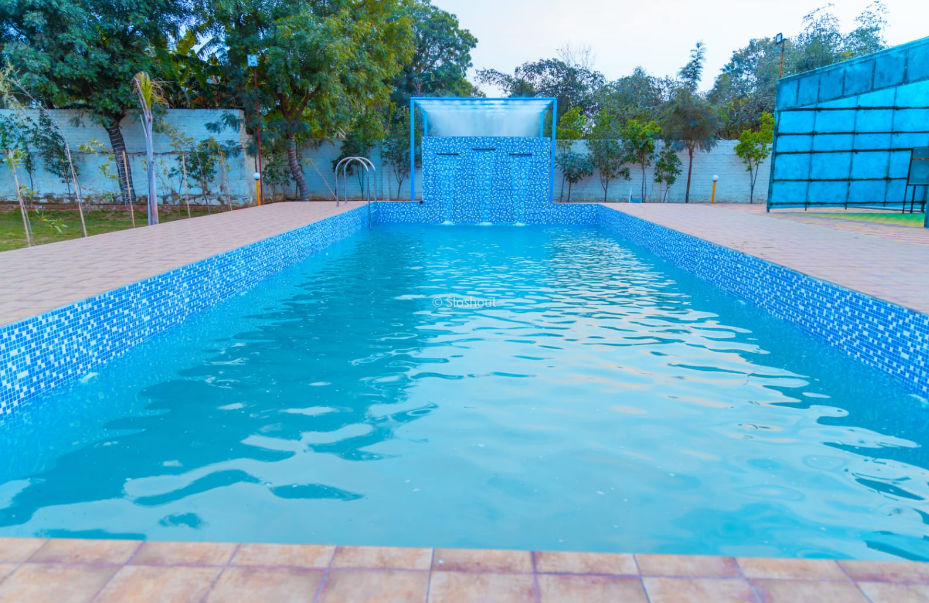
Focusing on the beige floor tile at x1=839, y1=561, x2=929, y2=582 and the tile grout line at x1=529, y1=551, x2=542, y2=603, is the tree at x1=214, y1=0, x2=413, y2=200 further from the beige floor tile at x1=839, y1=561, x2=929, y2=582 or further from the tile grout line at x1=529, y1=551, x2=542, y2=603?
the beige floor tile at x1=839, y1=561, x2=929, y2=582

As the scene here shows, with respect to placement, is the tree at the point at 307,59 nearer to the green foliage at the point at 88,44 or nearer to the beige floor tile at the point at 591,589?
the green foliage at the point at 88,44

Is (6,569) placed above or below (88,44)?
below

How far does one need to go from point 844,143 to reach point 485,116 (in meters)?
7.57

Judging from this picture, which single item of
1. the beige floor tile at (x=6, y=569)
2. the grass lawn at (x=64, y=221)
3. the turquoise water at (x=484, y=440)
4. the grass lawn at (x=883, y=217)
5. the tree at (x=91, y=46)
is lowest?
the turquoise water at (x=484, y=440)

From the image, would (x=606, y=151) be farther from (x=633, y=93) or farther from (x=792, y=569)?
(x=792, y=569)

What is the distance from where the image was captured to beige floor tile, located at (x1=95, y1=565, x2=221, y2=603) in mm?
1559

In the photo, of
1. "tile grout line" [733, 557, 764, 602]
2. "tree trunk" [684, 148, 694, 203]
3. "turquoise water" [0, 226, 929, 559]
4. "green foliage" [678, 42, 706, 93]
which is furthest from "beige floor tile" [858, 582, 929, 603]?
"green foliage" [678, 42, 706, 93]

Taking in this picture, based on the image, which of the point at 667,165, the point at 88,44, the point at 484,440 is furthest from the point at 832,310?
the point at 88,44

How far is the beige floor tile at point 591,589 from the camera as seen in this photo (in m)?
1.56

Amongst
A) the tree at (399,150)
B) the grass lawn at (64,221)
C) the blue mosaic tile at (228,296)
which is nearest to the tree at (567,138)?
the tree at (399,150)

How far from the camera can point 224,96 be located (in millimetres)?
16297

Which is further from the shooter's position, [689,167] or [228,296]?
[689,167]

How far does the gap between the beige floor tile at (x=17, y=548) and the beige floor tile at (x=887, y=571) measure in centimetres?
230

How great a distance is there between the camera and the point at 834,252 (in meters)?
6.43
